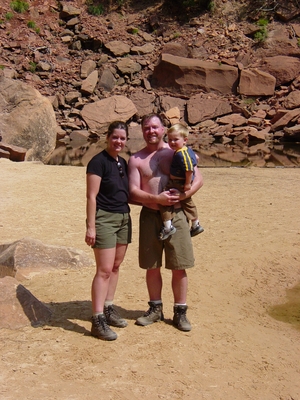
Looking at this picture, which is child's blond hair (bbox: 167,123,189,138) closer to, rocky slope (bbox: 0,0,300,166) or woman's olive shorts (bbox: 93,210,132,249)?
woman's olive shorts (bbox: 93,210,132,249)

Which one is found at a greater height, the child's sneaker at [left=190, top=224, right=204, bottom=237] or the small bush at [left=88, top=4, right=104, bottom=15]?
the small bush at [left=88, top=4, right=104, bottom=15]

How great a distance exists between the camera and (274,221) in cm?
835

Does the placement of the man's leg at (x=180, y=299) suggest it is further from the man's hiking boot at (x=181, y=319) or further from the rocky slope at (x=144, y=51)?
the rocky slope at (x=144, y=51)

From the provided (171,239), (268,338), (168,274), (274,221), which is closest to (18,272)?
(168,274)

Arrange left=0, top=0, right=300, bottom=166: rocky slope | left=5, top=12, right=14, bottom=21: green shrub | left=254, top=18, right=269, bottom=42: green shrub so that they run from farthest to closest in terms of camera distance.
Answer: left=5, top=12, right=14, bottom=21: green shrub, left=254, top=18, right=269, bottom=42: green shrub, left=0, top=0, right=300, bottom=166: rocky slope

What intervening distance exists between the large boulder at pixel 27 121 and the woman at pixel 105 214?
11030 mm

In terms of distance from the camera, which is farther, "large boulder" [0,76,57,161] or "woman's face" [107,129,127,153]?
"large boulder" [0,76,57,161]

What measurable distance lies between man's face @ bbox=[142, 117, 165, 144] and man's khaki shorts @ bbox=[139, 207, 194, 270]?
53cm

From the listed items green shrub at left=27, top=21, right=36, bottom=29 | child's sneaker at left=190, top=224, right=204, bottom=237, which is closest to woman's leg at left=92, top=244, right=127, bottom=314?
child's sneaker at left=190, top=224, right=204, bottom=237

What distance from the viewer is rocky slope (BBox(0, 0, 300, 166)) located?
24781 mm

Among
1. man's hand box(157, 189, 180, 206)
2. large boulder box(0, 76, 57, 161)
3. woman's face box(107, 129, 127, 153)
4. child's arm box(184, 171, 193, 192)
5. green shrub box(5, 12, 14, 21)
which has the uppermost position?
green shrub box(5, 12, 14, 21)

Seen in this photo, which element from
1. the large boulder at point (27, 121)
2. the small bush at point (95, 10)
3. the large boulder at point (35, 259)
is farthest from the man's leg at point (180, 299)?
the small bush at point (95, 10)

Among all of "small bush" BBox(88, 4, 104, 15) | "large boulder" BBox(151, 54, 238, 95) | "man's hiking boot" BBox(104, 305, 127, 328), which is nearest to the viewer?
"man's hiking boot" BBox(104, 305, 127, 328)

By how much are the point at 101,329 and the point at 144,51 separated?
1036 inches
